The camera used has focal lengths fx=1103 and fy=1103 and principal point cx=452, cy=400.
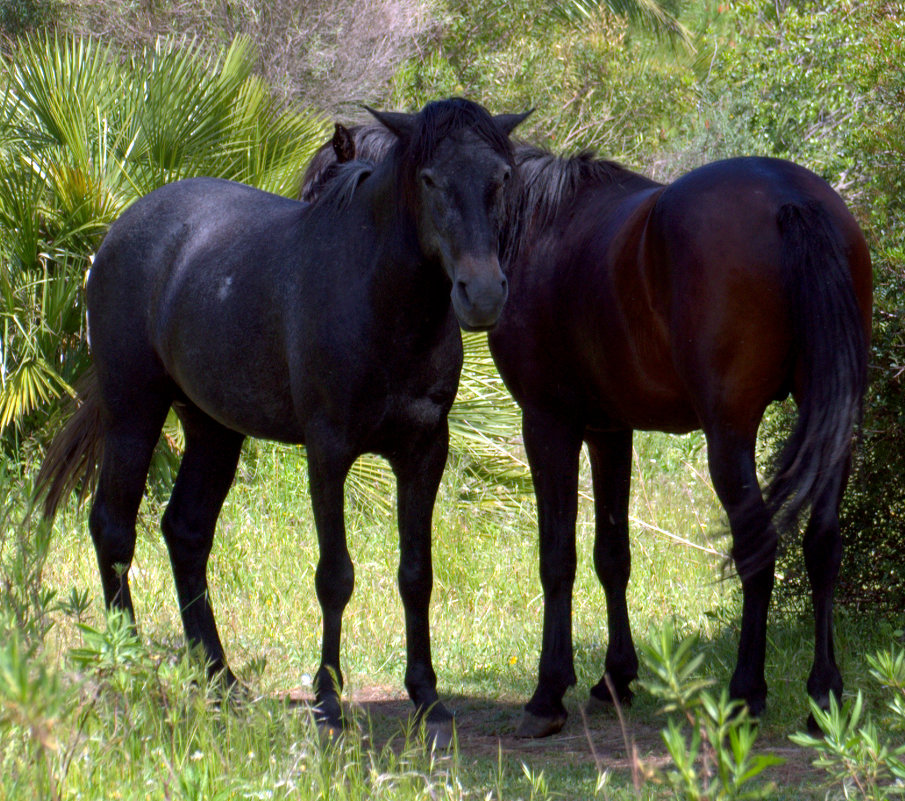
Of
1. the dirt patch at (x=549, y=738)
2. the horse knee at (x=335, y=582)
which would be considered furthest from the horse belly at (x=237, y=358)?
the dirt patch at (x=549, y=738)

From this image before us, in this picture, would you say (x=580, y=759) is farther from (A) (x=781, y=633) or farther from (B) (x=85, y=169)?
(B) (x=85, y=169)

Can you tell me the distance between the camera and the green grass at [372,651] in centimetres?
249

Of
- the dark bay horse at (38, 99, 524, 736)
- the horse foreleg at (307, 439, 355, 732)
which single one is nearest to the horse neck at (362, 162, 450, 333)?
the dark bay horse at (38, 99, 524, 736)

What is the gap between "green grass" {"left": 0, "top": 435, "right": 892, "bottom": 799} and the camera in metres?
2.49

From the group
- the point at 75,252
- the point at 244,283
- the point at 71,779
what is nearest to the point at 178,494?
the point at 244,283

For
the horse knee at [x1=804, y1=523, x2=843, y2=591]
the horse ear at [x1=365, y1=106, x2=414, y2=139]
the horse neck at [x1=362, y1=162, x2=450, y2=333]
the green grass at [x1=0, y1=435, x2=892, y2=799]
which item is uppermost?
the horse ear at [x1=365, y1=106, x2=414, y2=139]

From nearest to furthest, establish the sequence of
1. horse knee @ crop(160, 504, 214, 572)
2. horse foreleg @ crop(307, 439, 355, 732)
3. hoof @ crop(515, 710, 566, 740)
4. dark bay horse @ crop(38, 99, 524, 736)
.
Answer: dark bay horse @ crop(38, 99, 524, 736) < horse foreleg @ crop(307, 439, 355, 732) < hoof @ crop(515, 710, 566, 740) < horse knee @ crop(160, 504, 214, 572)

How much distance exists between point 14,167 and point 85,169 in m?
0.51

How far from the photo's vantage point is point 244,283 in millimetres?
3998

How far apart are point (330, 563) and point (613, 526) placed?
144cm

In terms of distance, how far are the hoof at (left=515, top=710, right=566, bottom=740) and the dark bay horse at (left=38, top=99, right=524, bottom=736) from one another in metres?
0.49

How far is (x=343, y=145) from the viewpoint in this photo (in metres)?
4.52

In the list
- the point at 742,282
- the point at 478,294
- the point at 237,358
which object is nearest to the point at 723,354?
the point at 742,282

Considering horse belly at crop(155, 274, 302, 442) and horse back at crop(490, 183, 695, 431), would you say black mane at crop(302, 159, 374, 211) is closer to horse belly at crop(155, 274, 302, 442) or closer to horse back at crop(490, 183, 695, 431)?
horse belly at crop(155, 274, 302, 442)
